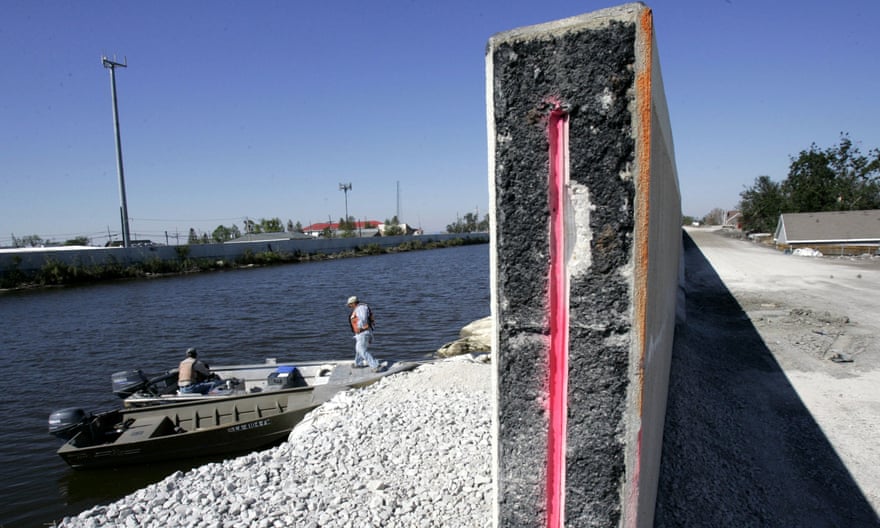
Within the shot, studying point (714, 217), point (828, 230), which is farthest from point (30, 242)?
point (714, 217)

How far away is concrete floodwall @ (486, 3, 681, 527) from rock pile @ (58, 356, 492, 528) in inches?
111

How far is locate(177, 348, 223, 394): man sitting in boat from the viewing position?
1027cm

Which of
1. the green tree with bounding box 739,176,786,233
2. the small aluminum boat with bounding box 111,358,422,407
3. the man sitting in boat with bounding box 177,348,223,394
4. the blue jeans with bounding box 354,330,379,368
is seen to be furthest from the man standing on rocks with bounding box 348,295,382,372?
the green tree with bounding box 739,176,786,233

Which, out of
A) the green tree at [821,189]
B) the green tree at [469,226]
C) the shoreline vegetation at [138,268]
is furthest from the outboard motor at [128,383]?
the green tree at [469,226]

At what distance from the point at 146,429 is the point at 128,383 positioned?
220 centimetres

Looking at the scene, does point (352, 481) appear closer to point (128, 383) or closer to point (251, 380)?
point (251, 380)

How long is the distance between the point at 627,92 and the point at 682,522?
374cm

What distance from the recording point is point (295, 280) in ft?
129

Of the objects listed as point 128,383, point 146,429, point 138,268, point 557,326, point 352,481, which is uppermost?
point 557,326

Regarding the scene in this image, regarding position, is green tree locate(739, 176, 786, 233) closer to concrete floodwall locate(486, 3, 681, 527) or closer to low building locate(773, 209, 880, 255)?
low building locate(773, 209, 880, 255)

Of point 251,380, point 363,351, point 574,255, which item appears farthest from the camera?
point 251,380

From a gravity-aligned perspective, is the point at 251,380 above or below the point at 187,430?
above

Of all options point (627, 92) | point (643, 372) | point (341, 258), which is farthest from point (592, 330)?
point (341, 258)

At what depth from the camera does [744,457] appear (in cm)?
520
